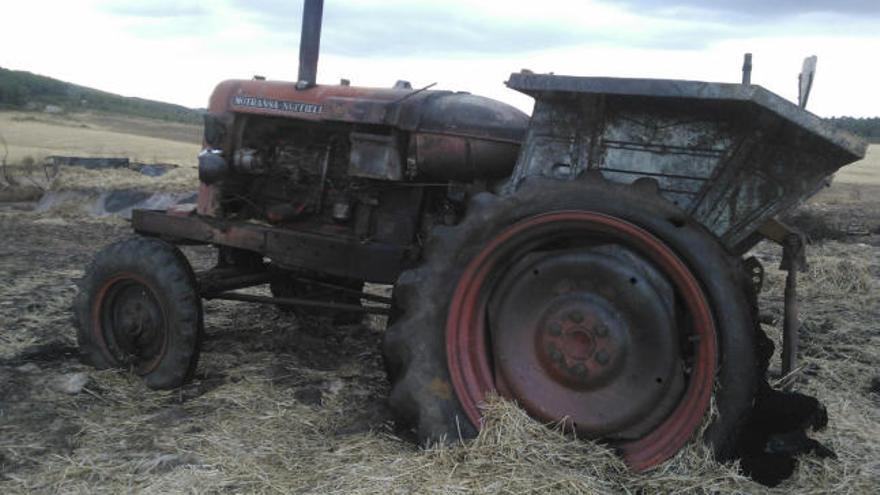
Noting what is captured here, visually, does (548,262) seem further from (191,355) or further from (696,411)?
(191,355)

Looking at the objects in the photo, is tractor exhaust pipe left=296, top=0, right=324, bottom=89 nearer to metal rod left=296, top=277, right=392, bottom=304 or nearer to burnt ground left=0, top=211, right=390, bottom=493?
metal rod left=296, top=277, right=392, bottom=304

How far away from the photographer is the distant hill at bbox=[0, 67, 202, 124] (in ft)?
140

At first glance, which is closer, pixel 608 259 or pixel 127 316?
pixel 608 259

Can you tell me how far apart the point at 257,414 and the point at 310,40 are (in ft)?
7.24

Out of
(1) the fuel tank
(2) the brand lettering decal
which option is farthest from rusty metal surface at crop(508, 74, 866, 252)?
(2) the brand lettering decal

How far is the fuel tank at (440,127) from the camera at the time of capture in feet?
13.6

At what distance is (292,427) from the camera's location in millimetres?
3787

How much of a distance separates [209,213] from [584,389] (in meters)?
2.71

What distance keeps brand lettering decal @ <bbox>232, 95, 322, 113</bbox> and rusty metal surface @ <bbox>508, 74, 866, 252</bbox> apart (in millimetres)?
1459

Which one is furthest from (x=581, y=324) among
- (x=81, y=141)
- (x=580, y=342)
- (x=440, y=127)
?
(x=81, y=141)

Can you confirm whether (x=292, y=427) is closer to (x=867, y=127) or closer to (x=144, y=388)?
(x=144, y=388)

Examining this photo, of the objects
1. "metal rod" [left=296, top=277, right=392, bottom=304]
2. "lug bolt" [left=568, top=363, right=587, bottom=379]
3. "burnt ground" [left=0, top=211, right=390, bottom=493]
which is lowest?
"burnt ground" [left=0, top=211, right=390, bottom=493]

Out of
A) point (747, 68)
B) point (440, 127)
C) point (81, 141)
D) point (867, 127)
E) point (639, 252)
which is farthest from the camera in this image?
point (867, 127)

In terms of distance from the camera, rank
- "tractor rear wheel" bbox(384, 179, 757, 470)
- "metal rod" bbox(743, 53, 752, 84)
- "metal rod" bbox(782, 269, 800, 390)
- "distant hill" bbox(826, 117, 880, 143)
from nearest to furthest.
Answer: "tractor rear wheel" bbox(384, 179, 757, 470), "metal rod" bbox(743, 53, 752, 84), "metal rod" bbox(782, 269, 800, 390), "distant hill" bbox(826, 117, 880, 143)
